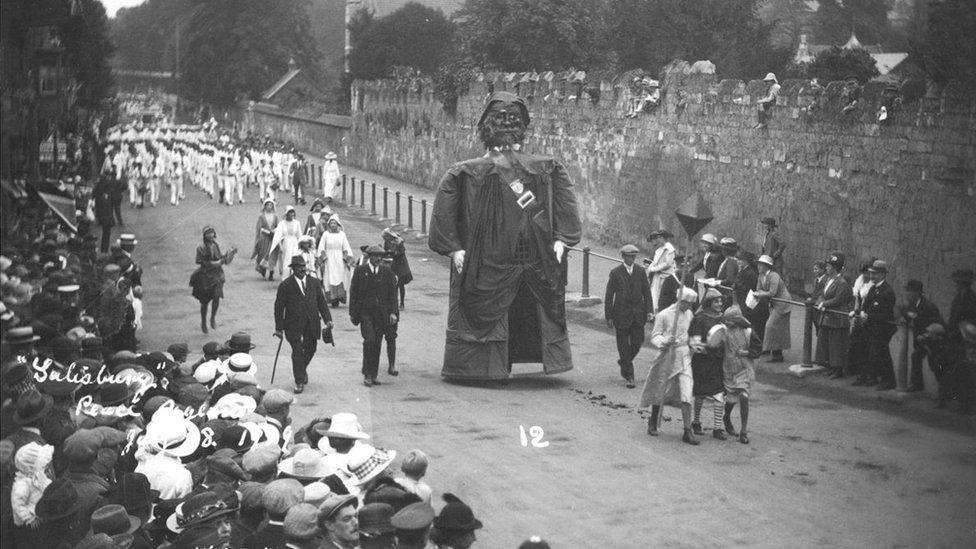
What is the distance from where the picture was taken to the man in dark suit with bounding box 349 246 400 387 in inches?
590

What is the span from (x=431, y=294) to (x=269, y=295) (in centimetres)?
Answer: 270

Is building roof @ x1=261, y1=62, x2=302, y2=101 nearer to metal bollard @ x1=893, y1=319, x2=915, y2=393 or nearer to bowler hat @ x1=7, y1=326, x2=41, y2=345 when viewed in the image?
metal bollard @ x1=893, y1=319, x2=915, y2=393

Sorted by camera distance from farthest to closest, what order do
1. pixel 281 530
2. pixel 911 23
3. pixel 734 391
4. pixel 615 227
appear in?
pixel 615 227 → pixel 911 23 → pixel 734 391 → pixel 281 530

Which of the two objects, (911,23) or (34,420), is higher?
(911,23)

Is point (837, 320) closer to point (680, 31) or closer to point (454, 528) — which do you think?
point (454, 528)

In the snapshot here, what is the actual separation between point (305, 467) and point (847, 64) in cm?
2710

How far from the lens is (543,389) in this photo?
49.5 feet

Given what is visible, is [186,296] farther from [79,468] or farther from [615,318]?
[79,468]

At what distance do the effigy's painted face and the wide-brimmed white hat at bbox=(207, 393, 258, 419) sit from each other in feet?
22.6

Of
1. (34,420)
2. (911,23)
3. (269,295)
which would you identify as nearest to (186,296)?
(269,295)

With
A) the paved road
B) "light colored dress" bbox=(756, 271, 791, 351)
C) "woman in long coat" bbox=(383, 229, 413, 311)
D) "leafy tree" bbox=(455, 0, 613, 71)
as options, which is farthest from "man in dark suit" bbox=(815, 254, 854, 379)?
"leafy tree" bbox=(455, 0, 613, 71)

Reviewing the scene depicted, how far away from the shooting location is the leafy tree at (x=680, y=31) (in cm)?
4778

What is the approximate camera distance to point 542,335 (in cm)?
1540

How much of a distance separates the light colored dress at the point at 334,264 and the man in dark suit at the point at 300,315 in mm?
5785
